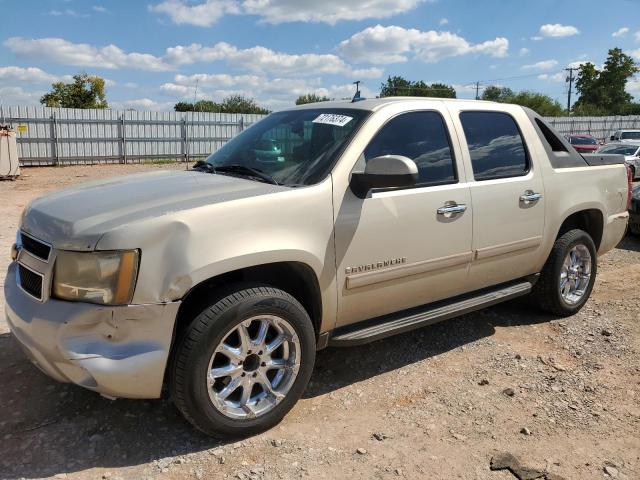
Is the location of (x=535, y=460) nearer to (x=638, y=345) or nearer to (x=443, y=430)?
(x=443, y=430)

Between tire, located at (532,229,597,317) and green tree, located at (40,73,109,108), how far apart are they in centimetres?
3710

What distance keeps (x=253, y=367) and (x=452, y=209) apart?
5.47 ft

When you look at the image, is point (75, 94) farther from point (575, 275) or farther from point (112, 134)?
point (575, 275)

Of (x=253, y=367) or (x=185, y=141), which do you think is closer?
(x=253, y=367)

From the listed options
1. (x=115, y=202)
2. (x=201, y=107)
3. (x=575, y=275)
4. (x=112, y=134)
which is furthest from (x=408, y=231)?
(x=201, y=107)

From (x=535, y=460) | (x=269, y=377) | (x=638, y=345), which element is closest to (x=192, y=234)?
(x=269, y=377)

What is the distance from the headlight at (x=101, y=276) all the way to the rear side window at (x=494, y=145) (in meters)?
2.46

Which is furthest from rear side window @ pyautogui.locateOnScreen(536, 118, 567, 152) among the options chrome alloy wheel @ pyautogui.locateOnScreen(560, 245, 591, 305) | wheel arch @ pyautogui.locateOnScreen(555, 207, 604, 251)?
chrome alloy wheel @ pyautogui.locateOnScreen(560, 245, 591, 305)

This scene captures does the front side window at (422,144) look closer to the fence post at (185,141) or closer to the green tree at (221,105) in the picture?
the fence post at (185,141)

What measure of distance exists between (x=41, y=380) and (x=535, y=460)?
119 inches

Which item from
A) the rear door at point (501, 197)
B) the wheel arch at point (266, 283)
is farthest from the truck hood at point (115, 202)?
the rear door at point (501, 197)

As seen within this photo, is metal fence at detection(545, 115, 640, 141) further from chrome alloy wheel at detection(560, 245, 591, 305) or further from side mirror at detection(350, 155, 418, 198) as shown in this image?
side mirror at detection(350, 155, 418, 198)

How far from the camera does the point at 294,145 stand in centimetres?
356

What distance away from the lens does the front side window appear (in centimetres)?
346
